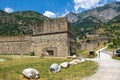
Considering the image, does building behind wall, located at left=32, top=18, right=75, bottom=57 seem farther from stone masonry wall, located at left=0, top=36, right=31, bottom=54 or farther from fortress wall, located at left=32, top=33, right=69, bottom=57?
stone masonry wall, located at left=0, top=36, right=31, bottom=54

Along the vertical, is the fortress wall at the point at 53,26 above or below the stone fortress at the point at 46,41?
above

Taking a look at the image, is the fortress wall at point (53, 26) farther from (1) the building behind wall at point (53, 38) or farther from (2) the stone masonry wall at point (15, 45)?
(2) the stone masonry wall at point (15, 45)

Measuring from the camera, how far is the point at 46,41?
46031mm

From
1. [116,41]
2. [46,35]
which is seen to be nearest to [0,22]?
[116,41]

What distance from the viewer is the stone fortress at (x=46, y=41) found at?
43.5 m

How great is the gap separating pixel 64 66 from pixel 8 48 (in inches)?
1221

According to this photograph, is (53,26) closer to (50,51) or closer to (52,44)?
(52,44)

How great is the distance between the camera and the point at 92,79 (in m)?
18.7

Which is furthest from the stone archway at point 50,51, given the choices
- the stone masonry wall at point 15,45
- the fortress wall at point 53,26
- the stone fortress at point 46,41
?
Answer: the stone masonry wall at point 15,45

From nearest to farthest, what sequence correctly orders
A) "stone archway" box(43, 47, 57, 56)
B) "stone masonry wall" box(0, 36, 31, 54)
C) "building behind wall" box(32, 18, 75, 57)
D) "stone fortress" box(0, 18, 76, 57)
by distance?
"building behind wall" box(32, 18, 75, 57) < "stone fortress" box(0, 18, 76, 57) < "stone archway" box(43, 47, 57, 56) < "stone masonry wall" box(0, 36, 31, 54)

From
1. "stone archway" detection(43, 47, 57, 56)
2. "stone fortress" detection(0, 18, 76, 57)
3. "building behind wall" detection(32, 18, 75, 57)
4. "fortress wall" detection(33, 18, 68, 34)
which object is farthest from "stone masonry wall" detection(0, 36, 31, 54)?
"stone archway" detection(43, 47, 57, 56)

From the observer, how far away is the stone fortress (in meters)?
43.5

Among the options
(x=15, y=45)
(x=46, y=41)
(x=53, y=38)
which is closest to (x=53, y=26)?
(x=53, y=38)

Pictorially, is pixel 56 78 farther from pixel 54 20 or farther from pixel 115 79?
pixel 54 20
